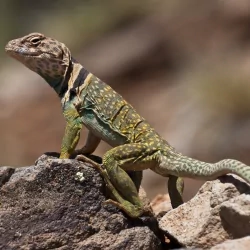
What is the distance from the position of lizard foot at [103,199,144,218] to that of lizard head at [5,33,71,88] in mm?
2129

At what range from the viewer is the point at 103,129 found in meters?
9.52

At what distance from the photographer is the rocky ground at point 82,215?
806 centimetres

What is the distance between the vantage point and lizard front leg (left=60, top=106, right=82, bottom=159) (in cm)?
920

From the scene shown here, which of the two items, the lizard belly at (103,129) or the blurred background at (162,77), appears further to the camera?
the blurred background at (162,77)

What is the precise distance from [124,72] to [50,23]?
38.0 ft

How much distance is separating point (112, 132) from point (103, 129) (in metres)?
0.12

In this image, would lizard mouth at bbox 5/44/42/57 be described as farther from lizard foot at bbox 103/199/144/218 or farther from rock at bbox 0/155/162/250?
lizard foot at bbox 103/199/144/218

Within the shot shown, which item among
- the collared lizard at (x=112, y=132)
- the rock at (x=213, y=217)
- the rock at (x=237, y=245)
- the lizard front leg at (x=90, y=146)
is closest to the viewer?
the rock at (x=237, y=245)

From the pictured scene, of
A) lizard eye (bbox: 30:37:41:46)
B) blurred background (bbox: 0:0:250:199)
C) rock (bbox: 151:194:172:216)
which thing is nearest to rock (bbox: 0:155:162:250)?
lizard eye (bbox: 30:37:41:46)

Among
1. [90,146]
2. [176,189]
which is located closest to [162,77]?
[90,146]

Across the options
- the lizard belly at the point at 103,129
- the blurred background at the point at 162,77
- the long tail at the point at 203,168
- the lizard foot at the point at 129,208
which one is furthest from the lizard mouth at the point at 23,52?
the blurred background at the point at 162,77

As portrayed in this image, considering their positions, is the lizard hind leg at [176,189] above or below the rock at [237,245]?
above

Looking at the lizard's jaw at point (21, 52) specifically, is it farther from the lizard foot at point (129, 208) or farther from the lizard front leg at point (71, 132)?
the lizard foot at point (129, 208)

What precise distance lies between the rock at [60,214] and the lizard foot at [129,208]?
8 cm
